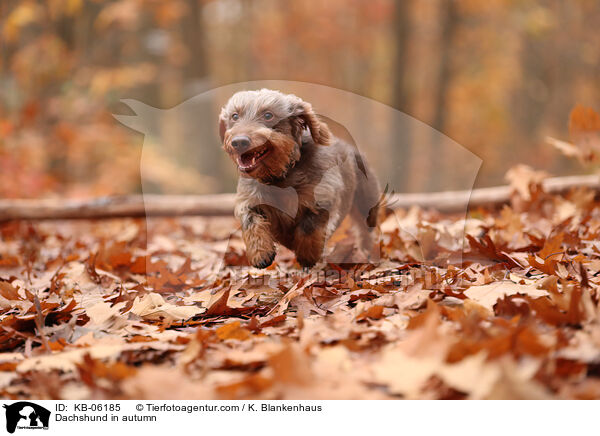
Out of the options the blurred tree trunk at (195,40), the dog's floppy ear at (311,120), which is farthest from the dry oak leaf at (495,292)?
the blurred tree trunk at (195,40)

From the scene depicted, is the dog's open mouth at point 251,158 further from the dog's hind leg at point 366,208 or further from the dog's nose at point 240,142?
the dog's hind leg at point 366,208

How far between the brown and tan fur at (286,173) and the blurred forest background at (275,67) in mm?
723

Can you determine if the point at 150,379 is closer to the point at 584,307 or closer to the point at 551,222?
the point at 584,307

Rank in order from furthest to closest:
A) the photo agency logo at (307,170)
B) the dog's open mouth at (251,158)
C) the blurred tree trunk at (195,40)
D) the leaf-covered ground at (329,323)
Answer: the blurred tree trunk at (195,40) < the photo agency logo at (307,170) < the dog's open mouth at (251,158) < the leaf-covered ground at (329,323)

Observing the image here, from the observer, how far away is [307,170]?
354cm

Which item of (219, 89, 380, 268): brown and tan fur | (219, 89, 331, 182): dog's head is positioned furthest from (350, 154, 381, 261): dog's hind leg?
(219, 89, 331, 182): dog's head

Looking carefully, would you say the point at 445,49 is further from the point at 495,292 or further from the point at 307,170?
the point at 495,292

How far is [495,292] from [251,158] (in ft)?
5.30

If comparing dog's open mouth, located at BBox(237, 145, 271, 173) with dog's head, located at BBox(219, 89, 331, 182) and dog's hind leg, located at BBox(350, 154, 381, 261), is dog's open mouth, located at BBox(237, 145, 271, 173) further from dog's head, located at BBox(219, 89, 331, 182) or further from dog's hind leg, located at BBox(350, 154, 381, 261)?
dog's hind leg, located at BBox(350, 154, 381, 261)

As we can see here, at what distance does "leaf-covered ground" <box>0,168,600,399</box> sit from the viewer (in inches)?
73.8
